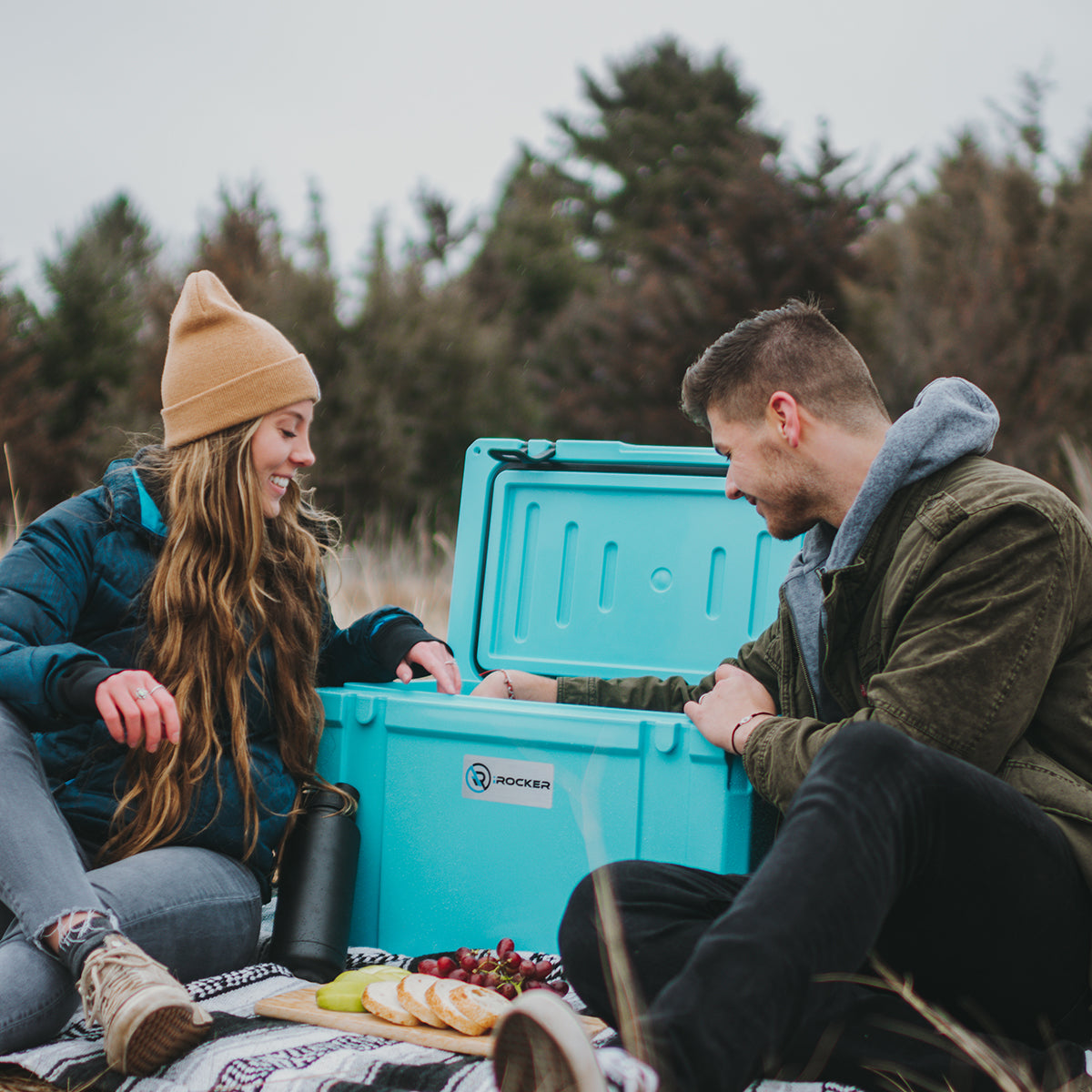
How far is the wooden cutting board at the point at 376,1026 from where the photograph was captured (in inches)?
70.2

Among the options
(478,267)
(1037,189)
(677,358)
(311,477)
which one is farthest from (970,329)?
(478,267)

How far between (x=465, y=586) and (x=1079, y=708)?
5.79 ft

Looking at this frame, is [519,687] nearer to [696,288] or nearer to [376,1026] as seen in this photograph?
[376,1026]

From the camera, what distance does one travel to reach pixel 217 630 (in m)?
2.16

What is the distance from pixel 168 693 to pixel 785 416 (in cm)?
117

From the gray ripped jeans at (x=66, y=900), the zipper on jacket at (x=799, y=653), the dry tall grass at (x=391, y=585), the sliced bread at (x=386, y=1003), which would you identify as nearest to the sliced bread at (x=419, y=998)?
the sliced bread at (x=386, y=1003)

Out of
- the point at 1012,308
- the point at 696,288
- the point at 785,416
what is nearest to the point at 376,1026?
the point at 785,416

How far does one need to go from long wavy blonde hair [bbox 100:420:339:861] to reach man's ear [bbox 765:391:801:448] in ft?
3.39

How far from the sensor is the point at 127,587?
214cm

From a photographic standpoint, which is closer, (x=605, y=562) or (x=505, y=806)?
(x=505, y=806)

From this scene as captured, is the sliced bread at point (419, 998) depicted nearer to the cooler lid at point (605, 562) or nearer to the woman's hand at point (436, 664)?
the woman's hand at point (436, 664)

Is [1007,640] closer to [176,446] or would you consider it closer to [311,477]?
[176,446]

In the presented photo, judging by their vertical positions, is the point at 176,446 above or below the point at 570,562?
above

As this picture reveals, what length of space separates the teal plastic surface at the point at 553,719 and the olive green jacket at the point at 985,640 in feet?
1.15
